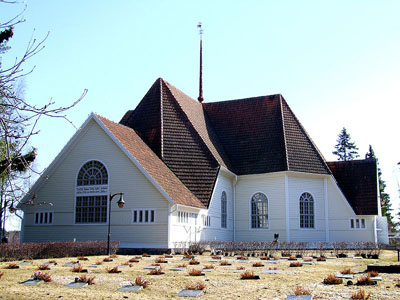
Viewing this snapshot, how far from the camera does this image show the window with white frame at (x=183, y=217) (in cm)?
2733

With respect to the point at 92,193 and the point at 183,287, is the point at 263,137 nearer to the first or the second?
the point at 92,193

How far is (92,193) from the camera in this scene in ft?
92.9

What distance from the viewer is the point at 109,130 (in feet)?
92.0

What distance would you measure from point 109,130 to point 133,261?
11.8 meters

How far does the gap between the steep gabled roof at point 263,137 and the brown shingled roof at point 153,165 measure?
7.25 meters

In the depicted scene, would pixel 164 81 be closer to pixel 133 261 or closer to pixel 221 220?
pixel 221 220

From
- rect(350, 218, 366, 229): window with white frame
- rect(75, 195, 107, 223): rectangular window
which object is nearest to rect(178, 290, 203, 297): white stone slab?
rect(75, 195, 107, 223): rectangular window

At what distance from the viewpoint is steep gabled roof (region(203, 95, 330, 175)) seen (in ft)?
114

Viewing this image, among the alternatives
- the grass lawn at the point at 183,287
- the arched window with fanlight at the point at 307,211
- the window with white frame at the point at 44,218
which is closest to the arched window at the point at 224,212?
the arched window with fanlight at the point at 307,211

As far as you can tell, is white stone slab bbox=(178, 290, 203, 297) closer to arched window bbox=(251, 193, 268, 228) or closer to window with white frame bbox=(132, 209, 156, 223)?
window with white frame bbox=(132, 209, 156, 223)

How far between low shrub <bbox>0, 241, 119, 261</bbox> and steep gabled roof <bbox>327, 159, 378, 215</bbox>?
1939cm

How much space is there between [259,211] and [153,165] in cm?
1001

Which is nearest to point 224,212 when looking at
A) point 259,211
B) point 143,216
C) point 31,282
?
point 259,211

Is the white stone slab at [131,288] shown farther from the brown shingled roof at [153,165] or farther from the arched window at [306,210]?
the arched window at [306,210]
